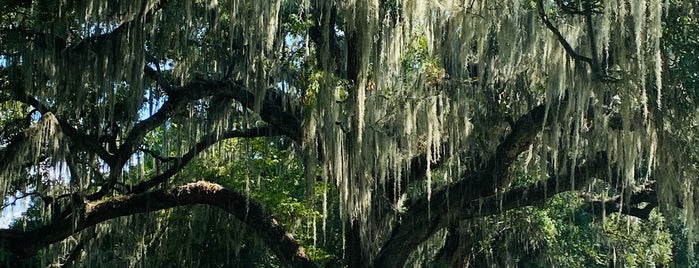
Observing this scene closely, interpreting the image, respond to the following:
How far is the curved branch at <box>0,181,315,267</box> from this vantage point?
8.55 meters

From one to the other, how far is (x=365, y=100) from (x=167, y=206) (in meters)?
2.46

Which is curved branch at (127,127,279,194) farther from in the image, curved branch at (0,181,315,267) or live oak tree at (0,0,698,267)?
curved branch at (0,181,315,267)

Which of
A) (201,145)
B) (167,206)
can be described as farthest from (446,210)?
(167,206)

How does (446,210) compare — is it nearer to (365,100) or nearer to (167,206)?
(365,100)

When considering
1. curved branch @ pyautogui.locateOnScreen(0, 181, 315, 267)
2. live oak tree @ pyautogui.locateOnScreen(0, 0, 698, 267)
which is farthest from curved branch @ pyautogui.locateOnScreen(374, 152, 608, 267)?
curved branch @ pyautogui.locateOnScreen(0, 181, 315, 267)

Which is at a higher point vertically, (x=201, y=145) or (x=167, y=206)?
(x=201, y=145)

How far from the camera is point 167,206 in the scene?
352 inches

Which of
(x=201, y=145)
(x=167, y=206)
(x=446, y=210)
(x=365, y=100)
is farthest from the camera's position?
(x=201, y=145)

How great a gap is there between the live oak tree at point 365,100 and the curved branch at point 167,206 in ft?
0.06

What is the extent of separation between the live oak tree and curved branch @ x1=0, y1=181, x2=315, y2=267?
0.02m

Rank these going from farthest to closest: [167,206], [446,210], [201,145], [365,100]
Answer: [201,145] → [167,206] → [446,210] → [365,100]

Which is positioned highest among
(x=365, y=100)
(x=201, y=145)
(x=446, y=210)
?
(x=365, y=100)

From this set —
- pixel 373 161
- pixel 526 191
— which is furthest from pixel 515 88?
pixel 373 161

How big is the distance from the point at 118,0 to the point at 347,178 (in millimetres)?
2396
